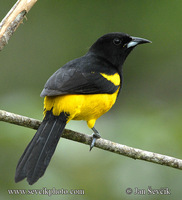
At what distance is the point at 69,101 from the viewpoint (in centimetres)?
374

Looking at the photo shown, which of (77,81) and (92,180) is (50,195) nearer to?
(92,180)

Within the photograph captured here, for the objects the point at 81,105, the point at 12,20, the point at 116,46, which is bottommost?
the point at 81,105

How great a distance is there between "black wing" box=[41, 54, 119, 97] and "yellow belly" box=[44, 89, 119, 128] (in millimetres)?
61

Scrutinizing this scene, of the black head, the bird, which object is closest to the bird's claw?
the bird

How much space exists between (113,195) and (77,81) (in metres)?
1.09

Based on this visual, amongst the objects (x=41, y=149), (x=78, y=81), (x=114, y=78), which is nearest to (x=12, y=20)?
(x=78, y=81)

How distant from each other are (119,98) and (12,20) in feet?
7.80

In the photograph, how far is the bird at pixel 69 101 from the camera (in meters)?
3.38

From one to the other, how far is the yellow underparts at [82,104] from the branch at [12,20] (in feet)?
2.43

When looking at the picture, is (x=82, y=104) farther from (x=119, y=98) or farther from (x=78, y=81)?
(x=119, y=98)

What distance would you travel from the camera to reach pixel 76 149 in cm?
373

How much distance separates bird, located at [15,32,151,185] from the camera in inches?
133

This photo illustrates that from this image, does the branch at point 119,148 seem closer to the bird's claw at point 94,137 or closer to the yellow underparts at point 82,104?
the bird's claw at point 94,137

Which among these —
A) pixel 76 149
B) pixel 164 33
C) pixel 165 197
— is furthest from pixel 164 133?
pixel 164 33
